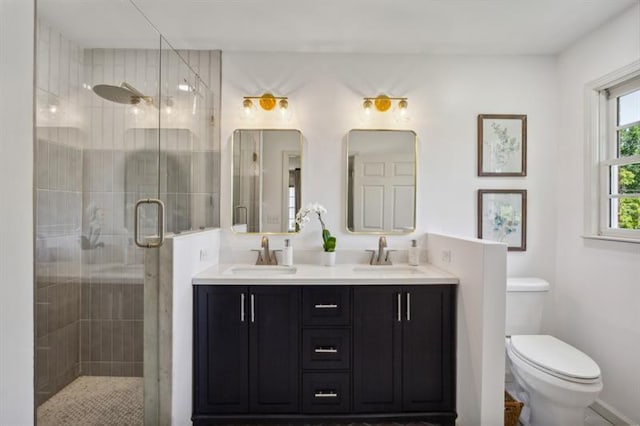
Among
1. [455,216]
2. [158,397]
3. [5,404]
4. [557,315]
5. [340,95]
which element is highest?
[340,95]

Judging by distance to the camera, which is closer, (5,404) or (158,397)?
(5,404)

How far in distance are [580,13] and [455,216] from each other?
1505mm

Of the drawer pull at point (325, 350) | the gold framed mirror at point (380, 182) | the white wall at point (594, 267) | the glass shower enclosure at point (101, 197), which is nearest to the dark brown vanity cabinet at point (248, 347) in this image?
the drawer pull at point (325, 350)

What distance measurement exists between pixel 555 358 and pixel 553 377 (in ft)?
0.44

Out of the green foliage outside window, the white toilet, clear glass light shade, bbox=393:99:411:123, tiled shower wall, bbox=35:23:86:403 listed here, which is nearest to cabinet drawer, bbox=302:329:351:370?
the white toilet

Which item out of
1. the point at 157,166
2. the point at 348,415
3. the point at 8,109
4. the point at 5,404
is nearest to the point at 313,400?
the point at 348,415

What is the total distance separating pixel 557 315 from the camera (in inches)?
97.5

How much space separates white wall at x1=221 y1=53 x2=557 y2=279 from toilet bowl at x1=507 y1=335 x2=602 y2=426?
741 mm

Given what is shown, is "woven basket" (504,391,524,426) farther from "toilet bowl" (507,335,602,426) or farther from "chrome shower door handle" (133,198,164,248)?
"chrome shower door handle" (133,198,164,248)

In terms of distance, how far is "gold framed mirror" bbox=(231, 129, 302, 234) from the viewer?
8.13ft

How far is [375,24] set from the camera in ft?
6.93

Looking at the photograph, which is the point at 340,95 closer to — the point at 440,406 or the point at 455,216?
the point at 455,216

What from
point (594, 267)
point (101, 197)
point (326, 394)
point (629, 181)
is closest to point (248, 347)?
point (326, 394)

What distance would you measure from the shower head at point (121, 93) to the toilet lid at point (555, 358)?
253 centimetres
